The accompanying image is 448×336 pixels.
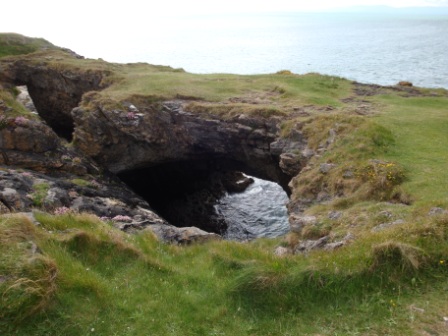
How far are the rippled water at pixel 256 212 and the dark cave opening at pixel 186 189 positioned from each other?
881 mm

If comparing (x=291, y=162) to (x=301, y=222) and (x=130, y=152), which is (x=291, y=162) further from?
(x=130, y=152)

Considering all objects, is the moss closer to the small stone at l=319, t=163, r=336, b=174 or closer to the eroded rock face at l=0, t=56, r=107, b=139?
the small stone at l=319, t=163, r=336, b=174

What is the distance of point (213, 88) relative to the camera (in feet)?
109

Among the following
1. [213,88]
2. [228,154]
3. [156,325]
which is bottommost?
[228,154]

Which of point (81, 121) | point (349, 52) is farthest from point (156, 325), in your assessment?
point (349, 52)

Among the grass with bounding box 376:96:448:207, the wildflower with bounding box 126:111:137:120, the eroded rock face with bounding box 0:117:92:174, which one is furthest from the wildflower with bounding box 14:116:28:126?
the grass with bounding box 376:96:448:207

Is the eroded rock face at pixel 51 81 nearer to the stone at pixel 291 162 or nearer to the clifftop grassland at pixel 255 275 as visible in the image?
the stone at pixel 291 162

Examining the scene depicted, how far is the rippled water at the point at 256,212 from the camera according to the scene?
105 ft

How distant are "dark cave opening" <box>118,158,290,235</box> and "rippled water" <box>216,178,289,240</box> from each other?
881mm

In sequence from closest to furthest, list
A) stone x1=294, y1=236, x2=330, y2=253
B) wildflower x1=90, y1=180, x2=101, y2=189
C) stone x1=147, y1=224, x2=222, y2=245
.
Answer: stone x1=294, y1=236, x2=330, y2=253
stone x1=147, y1=224, x2=222, y2=245
wildflower x1=90, y1=180, x2=101, y2=189

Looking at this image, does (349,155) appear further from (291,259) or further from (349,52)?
(349,52)

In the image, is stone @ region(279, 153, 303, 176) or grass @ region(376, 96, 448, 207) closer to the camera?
grass @ region(376, 96, 448, 207)

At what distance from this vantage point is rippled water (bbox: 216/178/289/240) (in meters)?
32.1

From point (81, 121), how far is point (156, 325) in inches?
955
